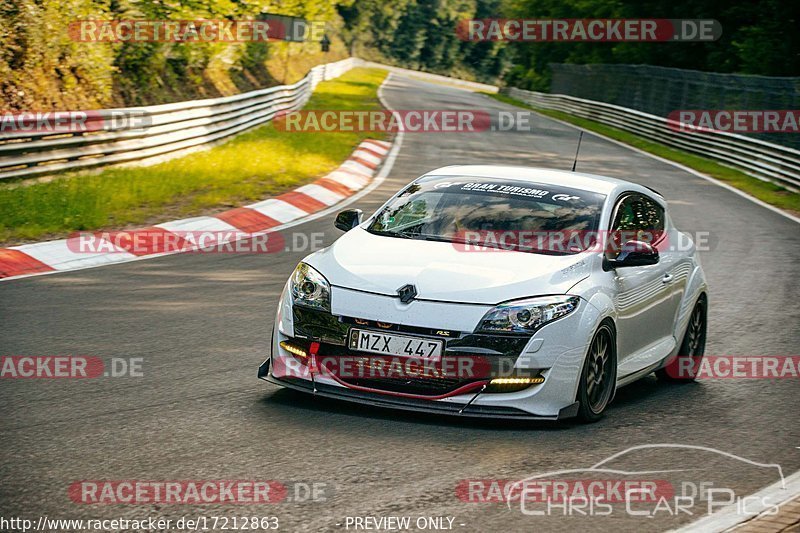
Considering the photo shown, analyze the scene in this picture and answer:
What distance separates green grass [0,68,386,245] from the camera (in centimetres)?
1366

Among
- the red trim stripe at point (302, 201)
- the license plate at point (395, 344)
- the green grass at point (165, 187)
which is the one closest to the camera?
the license plate at point (395, 344)

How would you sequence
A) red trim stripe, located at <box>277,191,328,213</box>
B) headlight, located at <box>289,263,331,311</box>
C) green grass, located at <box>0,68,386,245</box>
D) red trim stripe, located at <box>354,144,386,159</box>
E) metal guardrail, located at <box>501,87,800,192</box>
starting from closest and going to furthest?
headlight, located at <box>289,263,331,311</box>, green grass, located at <box>0,68,386,245</box>, red trim stripe, located at <box>277,191,328,213</box>, metal guardrail, located at <box>501,87,800,192</box>, red trim stripe, located at <box>354,144,386,159</box>

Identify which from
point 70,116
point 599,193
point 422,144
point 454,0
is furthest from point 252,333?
point 454,0

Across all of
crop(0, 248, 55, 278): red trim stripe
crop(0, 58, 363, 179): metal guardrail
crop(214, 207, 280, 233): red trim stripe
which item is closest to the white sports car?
crop(0, 248, 55, 278): red trim stripe

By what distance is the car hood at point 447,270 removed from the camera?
6.54m

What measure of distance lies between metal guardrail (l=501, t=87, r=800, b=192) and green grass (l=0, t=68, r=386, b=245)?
9.72 m

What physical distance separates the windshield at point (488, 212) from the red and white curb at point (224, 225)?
16.1ft

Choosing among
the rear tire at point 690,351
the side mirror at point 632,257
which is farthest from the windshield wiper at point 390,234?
the rear tire at point 690,351

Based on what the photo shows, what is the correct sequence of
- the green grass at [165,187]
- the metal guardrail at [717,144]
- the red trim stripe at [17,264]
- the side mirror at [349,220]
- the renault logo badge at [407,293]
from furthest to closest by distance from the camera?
the metal guardrail at [717,144] < the green grass at [165,187] < the red trim stripe at [17,264] < the side mirror at [349,220] < the renault logo badge at [407,293]

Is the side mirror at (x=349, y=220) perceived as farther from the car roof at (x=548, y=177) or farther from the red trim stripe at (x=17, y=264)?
the red trim stripe at (x=17, y=264)

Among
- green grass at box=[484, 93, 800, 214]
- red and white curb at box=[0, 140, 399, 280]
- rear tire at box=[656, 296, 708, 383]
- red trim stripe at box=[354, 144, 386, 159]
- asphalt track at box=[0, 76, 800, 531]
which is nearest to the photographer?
asphalt track at box=[0, 76, 800, 531]

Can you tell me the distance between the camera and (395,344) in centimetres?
642

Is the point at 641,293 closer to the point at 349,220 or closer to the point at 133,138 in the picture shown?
the point at 349,220

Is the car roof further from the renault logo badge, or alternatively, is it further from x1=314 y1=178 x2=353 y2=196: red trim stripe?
x1=314 y1=178 x2=353 y2=196: red trim stripe
